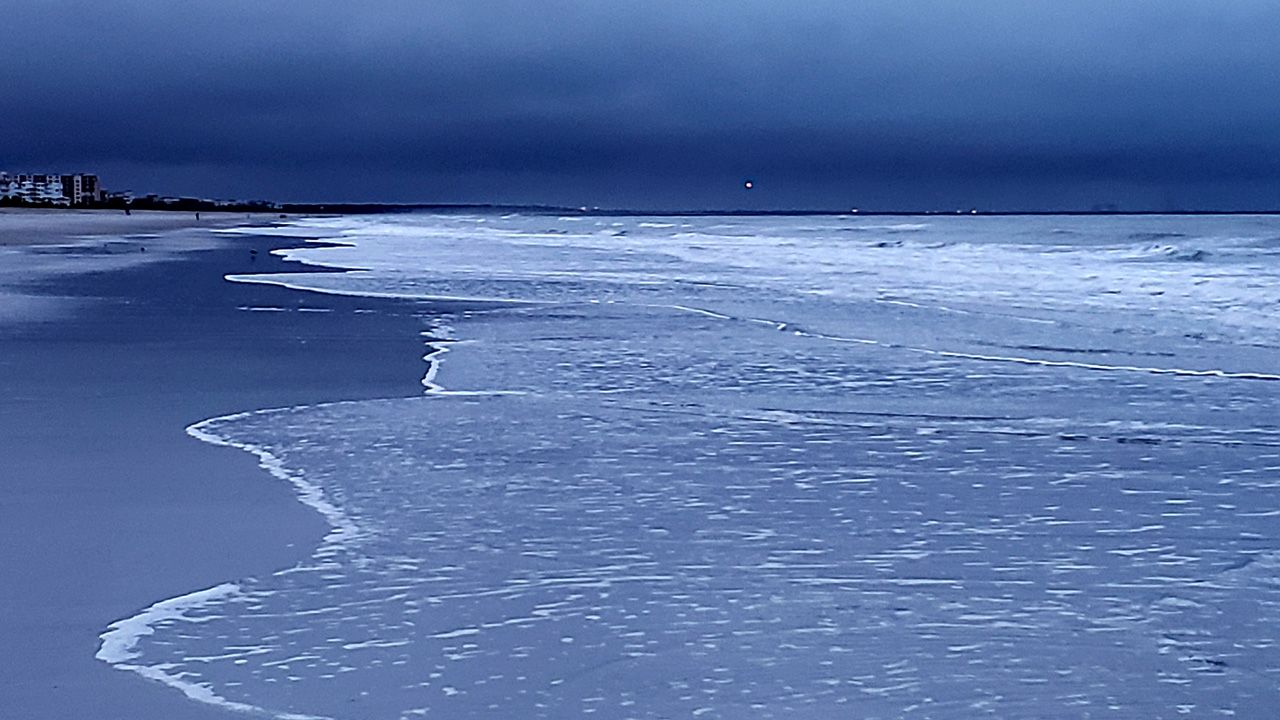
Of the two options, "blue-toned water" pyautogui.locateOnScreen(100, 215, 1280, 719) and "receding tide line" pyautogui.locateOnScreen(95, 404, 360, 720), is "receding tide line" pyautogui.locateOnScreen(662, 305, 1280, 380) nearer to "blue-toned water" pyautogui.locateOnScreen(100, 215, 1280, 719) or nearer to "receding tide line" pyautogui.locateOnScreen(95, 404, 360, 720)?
"blue-toned water" pyautogui.locateOnScreen(100, 215, 1280, 719)

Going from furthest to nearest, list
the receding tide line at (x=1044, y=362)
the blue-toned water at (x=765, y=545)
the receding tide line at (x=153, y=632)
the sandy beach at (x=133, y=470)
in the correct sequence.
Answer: the receding tide line at (x=1044, y=362), the sandy beach at (x=133, y=470), the blue-toned water at (x=765, y=545), the receding tide line at (x=153, y=632)

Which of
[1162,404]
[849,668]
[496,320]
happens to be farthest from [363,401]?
[496,320]

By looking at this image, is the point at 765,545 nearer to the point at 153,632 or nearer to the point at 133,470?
the point at 153,632

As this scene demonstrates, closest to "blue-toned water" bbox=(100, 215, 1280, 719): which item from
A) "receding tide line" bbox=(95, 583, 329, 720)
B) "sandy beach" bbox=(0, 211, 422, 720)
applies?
"receding tide line" bbox=(95, 583, 329, 720)

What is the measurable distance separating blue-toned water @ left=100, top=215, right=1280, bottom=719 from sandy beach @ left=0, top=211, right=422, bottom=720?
14 cm

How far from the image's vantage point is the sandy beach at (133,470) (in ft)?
11.5

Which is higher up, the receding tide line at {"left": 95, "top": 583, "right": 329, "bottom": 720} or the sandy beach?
the sandy beach

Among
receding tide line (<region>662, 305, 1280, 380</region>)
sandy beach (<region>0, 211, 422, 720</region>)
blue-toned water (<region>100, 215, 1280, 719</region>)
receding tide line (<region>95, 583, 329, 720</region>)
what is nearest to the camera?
receding tide line (<region>95, 583, 329, 720</region>)

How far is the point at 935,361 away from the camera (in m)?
10.0

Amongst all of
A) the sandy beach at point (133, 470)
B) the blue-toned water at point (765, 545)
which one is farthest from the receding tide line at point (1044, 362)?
the sandy beach at point (133, 470)

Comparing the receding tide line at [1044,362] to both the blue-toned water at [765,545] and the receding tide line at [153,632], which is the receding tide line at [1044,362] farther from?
the receding tide line at [153,632]

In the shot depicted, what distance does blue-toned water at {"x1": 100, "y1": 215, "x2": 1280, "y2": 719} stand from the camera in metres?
3.36

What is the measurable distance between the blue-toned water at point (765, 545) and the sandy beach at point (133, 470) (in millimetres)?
141

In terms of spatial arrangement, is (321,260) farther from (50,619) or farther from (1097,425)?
(50,619)
